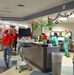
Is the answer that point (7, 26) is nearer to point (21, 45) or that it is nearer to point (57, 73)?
point (21, 45)

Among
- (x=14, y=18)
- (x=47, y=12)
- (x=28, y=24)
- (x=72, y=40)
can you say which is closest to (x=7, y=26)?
(x=14, y=18)

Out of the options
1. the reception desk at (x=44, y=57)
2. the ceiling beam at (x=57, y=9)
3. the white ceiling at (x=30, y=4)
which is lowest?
the reception desk at (x=44, y=57)

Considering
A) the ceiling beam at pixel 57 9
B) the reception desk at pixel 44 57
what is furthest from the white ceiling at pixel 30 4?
the reception desk at pixel 44 57

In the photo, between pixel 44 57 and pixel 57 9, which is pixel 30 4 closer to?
pixel 57 9

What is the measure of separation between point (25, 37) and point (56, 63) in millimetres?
2011

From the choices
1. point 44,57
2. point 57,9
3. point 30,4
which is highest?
point 30,4

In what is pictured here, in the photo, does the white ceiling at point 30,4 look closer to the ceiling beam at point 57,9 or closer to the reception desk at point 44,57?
the ceiling beam at point 57,9

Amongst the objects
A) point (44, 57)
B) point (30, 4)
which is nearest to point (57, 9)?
point (30, 4)

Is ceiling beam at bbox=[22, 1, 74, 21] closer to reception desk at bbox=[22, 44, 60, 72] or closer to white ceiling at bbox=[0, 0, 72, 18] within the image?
white ceiling at bbox=[0, 0, 72, 18]

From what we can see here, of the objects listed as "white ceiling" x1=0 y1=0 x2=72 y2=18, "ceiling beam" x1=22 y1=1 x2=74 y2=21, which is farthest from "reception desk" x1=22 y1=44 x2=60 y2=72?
"white ceiling" x1=0 y1=0 x2=72 y2=18

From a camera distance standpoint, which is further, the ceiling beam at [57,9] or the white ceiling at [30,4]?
the white ceiling at [30,4]

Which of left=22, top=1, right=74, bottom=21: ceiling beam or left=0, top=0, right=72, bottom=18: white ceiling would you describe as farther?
left=0, top=0, right=72, bottom=18: white ceiling

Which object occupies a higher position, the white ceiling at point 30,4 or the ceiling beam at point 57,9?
the white ceiling at point 30,4

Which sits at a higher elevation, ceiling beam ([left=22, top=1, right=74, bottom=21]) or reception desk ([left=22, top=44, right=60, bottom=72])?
ceiling beam ([left=22, top=1, right=74, bottom=21])
